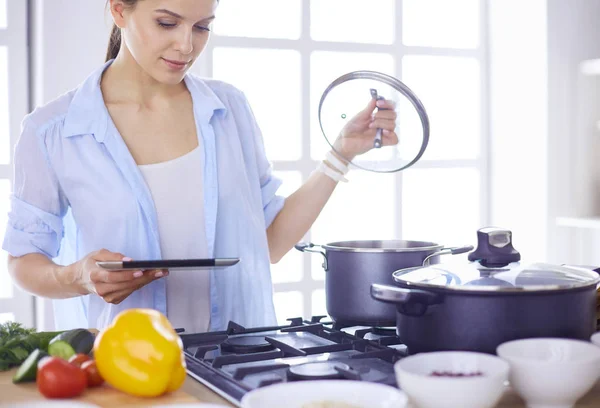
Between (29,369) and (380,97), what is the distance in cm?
83

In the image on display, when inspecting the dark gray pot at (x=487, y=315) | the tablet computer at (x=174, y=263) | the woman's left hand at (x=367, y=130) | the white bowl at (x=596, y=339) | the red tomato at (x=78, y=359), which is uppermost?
the woman's left hand at (x=367, y=130)

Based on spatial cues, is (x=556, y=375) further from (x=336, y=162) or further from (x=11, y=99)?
(x=11, y=99)

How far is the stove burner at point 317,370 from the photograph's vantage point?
102 centimetres

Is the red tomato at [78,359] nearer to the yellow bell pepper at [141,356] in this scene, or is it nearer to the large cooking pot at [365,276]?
the yellow bell pepper at [141,356]

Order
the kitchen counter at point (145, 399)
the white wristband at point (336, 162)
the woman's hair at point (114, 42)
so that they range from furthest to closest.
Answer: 1. the woman's hair at point (114, 42)
2. the white wristband at point (336, 162)
3. the kitchen counter at point (145, 399)

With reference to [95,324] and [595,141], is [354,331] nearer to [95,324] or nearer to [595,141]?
[95,324]

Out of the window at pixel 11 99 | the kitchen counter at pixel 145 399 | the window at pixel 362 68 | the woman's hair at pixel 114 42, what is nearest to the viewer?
the kitchen counter at pixel 145 399

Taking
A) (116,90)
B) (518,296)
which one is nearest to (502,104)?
(116,90)

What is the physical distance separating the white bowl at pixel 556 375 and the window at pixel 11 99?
212 cm

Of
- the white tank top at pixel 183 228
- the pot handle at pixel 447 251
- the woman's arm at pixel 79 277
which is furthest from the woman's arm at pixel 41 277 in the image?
the pot handle at pixel 447 251

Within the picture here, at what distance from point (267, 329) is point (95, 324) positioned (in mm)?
560

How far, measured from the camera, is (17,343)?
1.19 m

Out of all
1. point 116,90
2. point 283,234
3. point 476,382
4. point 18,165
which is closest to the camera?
point 476,382

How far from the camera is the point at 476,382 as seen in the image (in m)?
0.86
